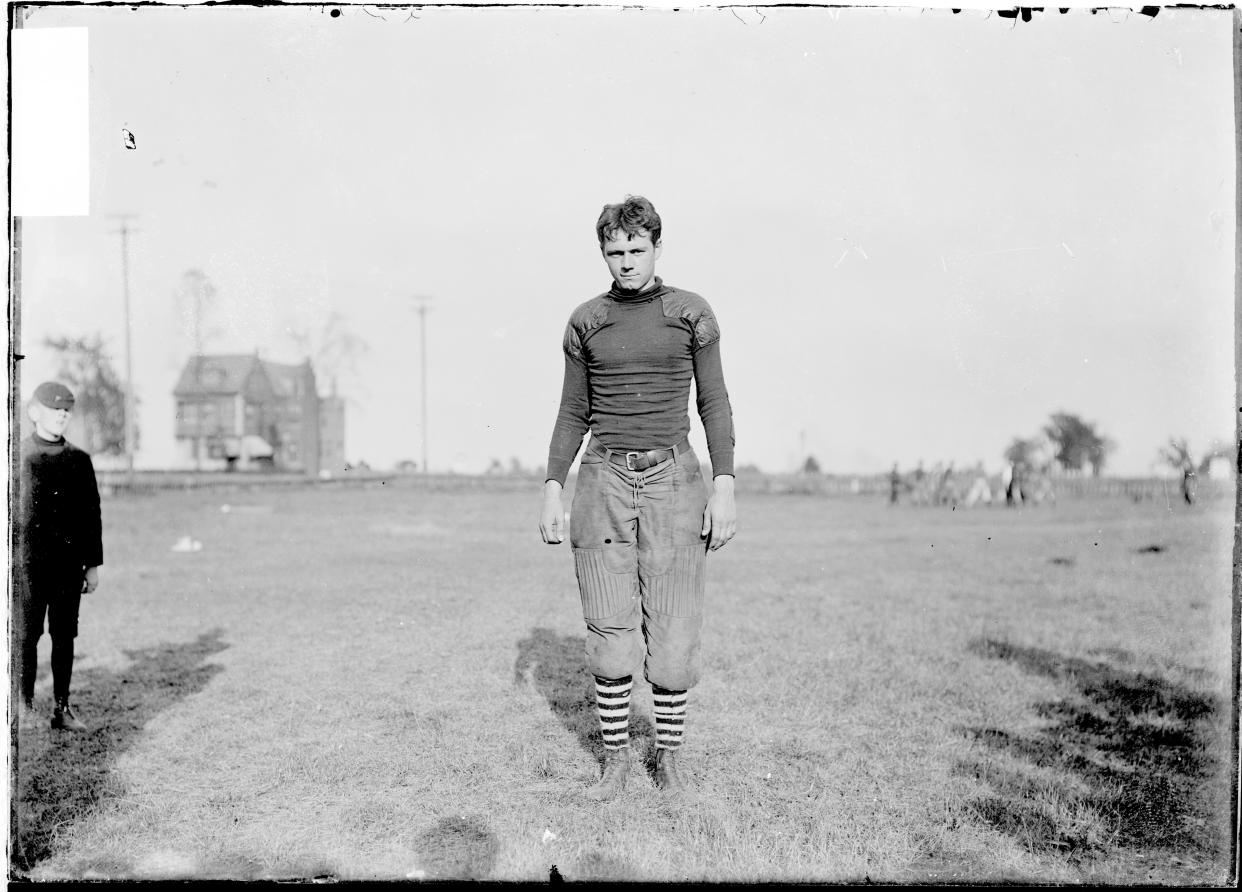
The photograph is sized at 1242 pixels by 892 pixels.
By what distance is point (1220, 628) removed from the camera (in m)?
8.34

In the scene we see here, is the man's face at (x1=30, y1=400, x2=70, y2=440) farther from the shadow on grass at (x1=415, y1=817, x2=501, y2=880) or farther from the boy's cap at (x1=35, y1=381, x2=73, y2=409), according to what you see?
the shadow on grass at (x1=415, y1=817, x2=501, y2=880)

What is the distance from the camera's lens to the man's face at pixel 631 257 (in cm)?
395

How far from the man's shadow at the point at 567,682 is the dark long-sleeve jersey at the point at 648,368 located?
1.74 meters

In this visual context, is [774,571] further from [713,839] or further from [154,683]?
[713,839]

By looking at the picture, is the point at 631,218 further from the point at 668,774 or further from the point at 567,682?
the point at 567,682

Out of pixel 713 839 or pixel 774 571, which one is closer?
pixel 713 839

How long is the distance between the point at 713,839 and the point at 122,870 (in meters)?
2.23

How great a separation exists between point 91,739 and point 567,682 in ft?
9.03

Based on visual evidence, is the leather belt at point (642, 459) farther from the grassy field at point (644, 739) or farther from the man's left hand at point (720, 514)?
the grassy field at point (644, 739)

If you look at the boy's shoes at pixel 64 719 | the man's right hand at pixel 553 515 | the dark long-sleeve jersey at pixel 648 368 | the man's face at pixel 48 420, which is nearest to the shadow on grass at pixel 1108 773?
the dark long-sleeve jersey at pixel 648 368

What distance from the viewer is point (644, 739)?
199 inches

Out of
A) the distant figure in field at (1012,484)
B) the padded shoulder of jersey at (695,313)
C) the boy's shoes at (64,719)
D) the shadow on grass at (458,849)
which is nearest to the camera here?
the shadow on grass at (458,849)

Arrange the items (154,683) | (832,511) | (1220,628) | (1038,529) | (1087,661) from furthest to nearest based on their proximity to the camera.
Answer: (832,511) < (1038,529) < (1220,628) < (1087,661) < (154,683)

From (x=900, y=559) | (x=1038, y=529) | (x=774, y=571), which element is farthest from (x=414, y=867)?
(x=1038, y=529)
